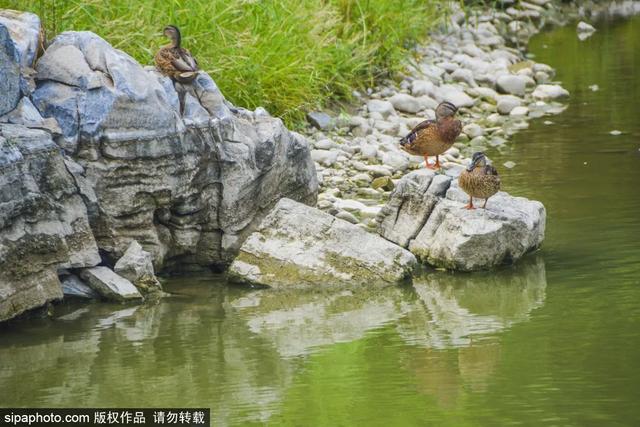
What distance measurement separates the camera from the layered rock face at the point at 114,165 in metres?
7.27

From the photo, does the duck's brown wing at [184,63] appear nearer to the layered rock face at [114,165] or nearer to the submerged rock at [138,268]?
the layered rock face at [114,165]

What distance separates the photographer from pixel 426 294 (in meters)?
7.90

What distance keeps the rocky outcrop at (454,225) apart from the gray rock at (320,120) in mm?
3461

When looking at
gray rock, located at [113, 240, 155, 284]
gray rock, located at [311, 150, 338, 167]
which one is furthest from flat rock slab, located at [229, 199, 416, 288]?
gray rock, located at [311, 150, 338, 167]

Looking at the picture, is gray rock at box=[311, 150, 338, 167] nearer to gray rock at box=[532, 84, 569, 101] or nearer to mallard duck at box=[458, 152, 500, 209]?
mallard duck at box=[458, 152, 500, 209]

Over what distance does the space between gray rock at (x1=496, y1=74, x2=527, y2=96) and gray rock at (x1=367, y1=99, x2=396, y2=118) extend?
233 cm

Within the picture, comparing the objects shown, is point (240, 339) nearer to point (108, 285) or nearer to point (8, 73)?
point (108, 285)

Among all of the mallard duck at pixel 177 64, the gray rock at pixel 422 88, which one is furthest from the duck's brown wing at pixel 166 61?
the gray rock at pixel 422 88

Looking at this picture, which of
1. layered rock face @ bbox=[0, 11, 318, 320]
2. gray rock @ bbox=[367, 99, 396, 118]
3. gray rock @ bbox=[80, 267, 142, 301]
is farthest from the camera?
gray rock @ bbox=[367, 99, 396, 118]

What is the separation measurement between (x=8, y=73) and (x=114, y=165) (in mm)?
887

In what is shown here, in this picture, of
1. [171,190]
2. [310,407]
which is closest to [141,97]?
[171,190]

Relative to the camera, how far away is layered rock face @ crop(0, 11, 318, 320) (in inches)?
286

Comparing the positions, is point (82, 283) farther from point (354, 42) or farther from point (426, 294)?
point (354, 42)

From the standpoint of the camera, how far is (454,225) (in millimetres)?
8266
